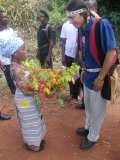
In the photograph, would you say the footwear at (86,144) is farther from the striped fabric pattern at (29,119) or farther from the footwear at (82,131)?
the striped fabric pattern at (29,119)

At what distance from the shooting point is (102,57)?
4.35 meters

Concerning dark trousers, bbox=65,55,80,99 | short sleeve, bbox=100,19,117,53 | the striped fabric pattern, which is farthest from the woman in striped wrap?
dark trousers, bbox=65,55,80,99

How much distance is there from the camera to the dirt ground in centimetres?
479

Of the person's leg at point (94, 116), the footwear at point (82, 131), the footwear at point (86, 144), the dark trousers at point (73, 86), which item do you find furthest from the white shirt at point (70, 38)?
the footwear at point (86, 144)

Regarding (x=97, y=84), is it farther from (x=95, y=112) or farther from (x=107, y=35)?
(x=107, y=35)

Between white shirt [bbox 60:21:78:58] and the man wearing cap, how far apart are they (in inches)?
24.8

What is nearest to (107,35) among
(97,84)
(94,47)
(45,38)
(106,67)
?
(94,47)

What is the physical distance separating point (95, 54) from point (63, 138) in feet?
4.79

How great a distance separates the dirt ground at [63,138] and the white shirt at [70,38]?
0.91 meters

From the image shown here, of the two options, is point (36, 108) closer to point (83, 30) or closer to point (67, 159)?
point (67, 159)

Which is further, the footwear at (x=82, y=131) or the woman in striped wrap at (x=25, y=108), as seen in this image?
the footwear at (x=82, y=131)

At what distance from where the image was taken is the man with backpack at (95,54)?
4.18 meters

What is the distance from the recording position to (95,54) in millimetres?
4348

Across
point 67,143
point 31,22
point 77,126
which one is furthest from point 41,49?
point 31,22
